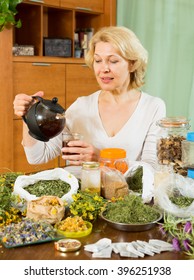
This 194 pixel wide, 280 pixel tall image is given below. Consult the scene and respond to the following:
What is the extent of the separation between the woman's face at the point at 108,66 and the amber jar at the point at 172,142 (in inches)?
26.0

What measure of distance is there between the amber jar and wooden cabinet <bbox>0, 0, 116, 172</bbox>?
233cm

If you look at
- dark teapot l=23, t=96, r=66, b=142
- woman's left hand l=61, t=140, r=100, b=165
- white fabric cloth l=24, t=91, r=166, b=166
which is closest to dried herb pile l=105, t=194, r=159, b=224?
dark teapot l=23, t=96, r=66, b=142

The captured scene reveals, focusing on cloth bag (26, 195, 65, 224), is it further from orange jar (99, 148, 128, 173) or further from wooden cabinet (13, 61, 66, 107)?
wooden cabinet (13, 61, 66, 107)

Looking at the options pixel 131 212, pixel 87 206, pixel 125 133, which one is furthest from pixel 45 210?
pixel 125 133

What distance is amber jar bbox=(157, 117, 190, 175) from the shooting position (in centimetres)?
188

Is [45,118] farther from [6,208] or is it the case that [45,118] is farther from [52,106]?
[6,208]

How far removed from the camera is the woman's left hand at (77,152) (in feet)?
6.84

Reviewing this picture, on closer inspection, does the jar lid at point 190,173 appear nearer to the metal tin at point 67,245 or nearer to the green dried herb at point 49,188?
the green dried herb at point 49,188

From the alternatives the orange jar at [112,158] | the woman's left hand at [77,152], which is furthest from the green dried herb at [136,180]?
the woman's left hand at [77,152]

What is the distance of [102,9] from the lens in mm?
4758

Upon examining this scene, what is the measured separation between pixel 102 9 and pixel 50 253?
12.3 ft

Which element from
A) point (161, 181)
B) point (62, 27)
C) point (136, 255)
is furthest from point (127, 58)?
point (62, 27)

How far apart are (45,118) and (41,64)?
2.56 m

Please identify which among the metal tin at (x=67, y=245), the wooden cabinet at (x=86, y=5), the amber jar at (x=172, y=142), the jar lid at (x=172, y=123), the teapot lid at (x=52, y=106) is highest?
the wooden cabinet at (x=86, y=5)
